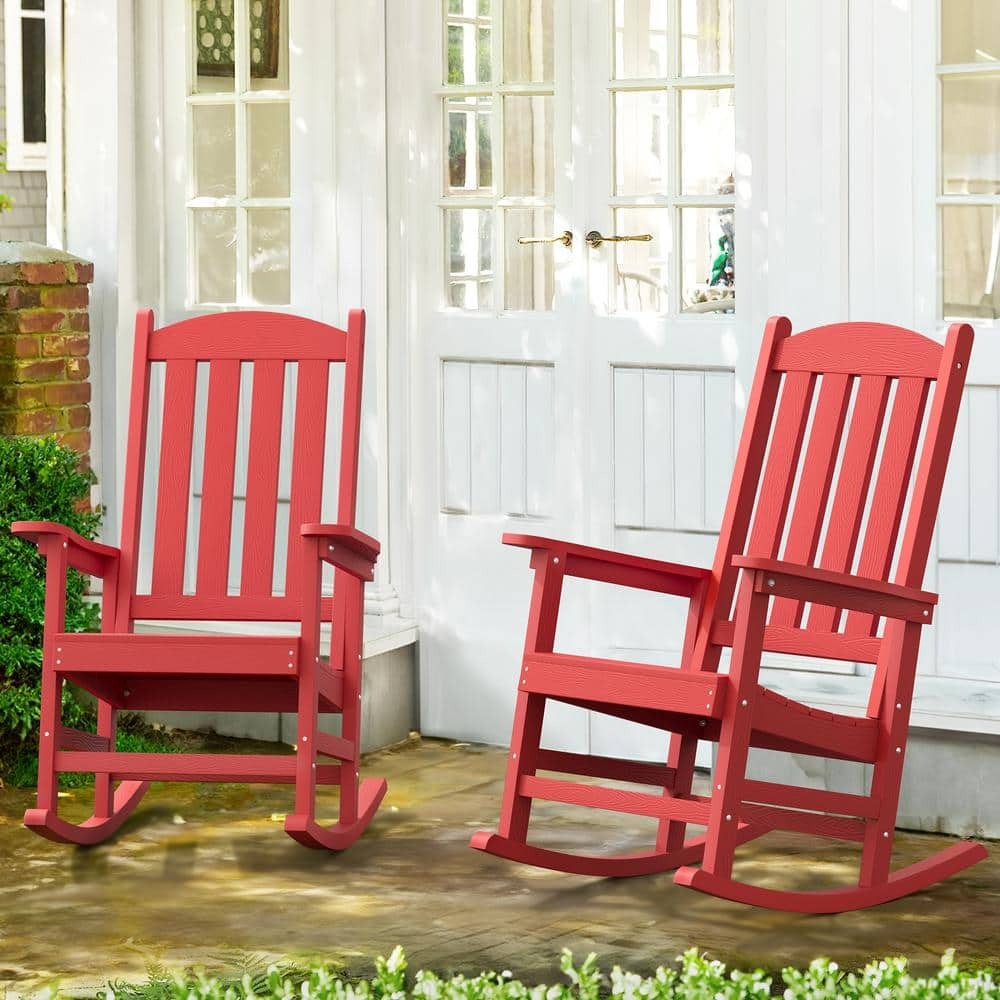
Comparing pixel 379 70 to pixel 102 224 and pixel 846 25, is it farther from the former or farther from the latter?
pixel 846 25

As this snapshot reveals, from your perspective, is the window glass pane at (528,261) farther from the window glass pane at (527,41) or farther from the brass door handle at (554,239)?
the window glass pane at (527,41)

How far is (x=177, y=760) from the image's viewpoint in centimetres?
380

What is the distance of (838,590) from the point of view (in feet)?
11.2

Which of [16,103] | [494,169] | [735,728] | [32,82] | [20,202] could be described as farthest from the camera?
[20,202]

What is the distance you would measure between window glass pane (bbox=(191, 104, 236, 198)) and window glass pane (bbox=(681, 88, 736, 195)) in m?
1.34

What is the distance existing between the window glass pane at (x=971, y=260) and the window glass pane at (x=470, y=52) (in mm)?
1330

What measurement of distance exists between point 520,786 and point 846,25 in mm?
1911

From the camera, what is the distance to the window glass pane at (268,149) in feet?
16.8

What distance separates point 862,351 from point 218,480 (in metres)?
1.46

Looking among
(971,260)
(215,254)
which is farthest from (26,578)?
(971,260)

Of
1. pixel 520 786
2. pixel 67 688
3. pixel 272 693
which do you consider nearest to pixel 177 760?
pixel 272 693

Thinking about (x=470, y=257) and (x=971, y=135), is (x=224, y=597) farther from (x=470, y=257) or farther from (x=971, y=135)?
(x=971, y=135)

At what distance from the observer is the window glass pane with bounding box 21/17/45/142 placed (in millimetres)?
8344

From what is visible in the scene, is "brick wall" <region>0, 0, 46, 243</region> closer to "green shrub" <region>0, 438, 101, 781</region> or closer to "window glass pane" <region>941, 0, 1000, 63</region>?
"green shrub" <region>0, 438, 101, 781</region>
